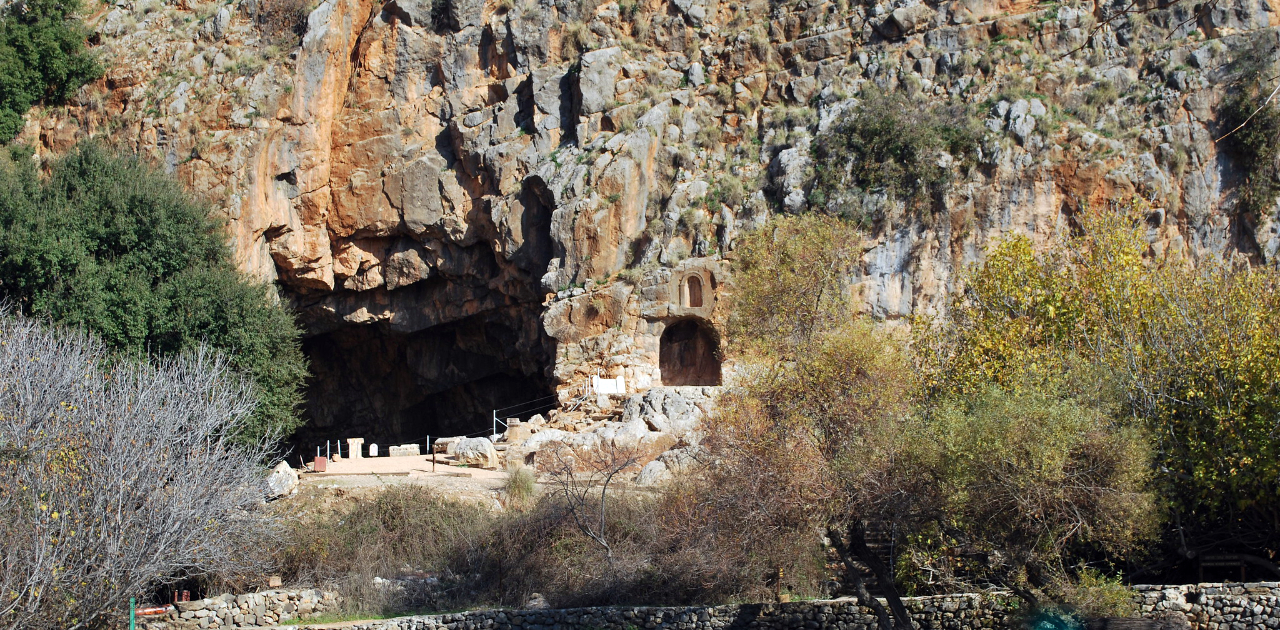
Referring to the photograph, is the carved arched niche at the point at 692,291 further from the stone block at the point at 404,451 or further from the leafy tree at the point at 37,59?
the leafy tree at the point at 37,59

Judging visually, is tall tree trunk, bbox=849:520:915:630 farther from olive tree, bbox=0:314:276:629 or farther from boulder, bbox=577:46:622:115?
boulder, bbox=577:46:622:115

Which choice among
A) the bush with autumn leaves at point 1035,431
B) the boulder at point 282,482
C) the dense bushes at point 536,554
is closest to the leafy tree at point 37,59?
the boulder at point 282,482

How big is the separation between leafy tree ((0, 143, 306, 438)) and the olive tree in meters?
6.39

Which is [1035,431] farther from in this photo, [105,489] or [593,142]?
[593,142]

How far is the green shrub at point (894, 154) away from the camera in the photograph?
102ft

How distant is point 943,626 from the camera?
16.2 metres

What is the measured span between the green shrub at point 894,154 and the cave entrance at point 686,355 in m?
5.17

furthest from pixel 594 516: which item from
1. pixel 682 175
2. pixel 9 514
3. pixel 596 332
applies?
pixel 682 175

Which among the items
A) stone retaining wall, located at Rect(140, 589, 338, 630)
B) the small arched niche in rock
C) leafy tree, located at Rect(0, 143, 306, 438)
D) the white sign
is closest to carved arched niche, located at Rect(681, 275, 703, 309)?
the small arched niche in rock

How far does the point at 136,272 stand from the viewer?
91.6 ft

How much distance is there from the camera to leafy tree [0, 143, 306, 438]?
87.8 ft

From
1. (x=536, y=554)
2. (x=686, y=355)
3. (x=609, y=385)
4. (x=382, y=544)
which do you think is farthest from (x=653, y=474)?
(x=686, y=355)

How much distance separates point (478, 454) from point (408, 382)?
603 inches

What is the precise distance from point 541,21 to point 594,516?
68.2 feet
